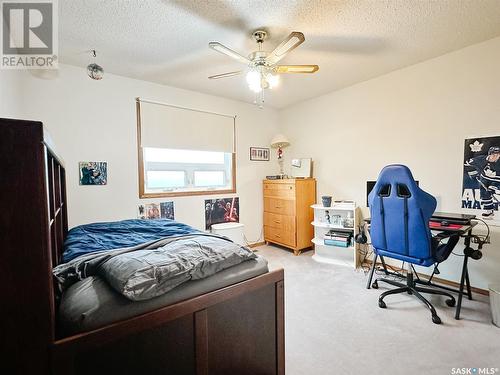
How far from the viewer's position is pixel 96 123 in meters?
2.85

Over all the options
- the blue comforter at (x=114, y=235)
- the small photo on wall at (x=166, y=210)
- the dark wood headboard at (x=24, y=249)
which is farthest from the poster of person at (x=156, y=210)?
the dark wood headboard at (x=24, y=249)

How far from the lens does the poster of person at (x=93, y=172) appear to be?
2.78 meters

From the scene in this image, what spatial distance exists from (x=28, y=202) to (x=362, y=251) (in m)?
3.47

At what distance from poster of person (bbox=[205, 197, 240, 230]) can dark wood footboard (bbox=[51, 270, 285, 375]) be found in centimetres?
264

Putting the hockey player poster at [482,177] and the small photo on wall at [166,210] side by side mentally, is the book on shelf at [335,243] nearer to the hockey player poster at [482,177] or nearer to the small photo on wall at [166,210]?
the hockey player poster at [482,177]

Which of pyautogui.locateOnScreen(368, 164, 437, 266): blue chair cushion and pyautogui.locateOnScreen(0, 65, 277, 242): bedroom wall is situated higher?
pyautogui.locateOnScreen(0, 65, 277, 242): bedroom wall

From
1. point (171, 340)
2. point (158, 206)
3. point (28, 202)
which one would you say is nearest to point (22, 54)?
point (158, 206)

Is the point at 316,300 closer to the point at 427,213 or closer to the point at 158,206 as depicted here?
the point at 427,213

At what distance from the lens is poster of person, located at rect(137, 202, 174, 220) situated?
124 inches

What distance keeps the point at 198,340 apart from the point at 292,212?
2.92 metres

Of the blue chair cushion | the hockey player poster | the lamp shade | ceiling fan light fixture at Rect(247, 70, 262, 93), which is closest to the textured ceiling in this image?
ceiling fan light fixture at Rect(247, 70, 262, 93)

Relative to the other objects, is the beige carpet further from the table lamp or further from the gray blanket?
the table lamp

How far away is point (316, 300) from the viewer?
230 centimetres

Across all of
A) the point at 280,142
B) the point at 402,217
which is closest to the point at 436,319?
the point at 402,217
